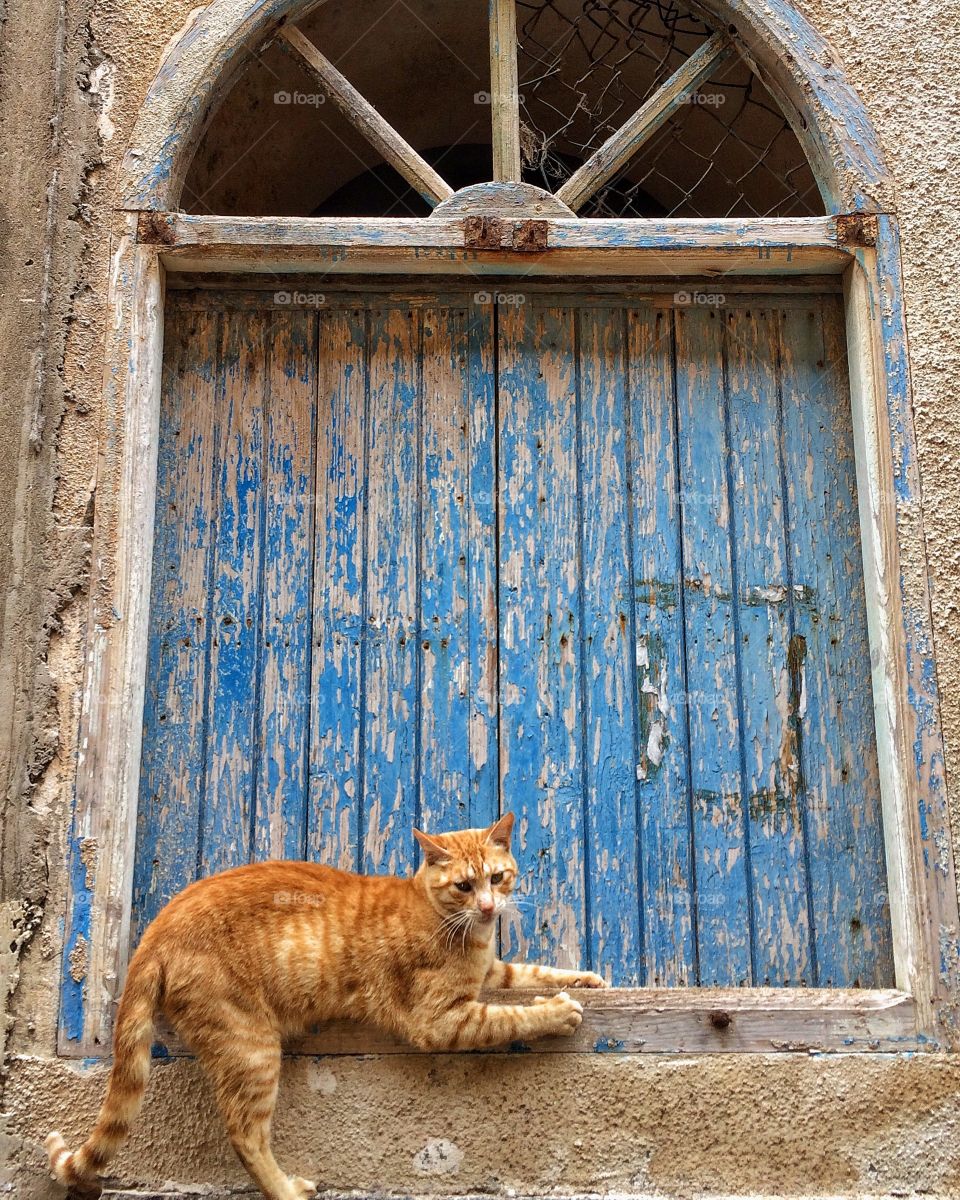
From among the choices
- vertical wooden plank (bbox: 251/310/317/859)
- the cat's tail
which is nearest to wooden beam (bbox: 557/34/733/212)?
vertical wooden plank (bbox: 251/310/317/859)

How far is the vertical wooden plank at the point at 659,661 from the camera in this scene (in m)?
3.09

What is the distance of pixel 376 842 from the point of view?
3.12 metres

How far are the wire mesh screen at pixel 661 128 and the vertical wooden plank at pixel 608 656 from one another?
0.82m

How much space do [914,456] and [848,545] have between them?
1.04 feet

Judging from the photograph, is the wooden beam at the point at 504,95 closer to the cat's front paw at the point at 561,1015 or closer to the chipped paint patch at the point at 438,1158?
the cat's front paw at the point at 561,1015

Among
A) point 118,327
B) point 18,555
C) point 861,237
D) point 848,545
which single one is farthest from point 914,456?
point 18,555

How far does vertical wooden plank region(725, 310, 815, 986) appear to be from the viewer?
3080 millimetres

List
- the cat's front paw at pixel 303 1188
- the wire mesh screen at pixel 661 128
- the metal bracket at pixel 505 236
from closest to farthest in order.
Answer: the cat's front paw at pixel 303 1188, the metal bracket at pixel 505 236, the wire mesh screen at pixel 661 128

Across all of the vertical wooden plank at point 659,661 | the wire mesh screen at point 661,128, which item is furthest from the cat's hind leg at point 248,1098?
the wire mesh screen at point 661,128

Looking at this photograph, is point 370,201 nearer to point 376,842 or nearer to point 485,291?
point 485,291
